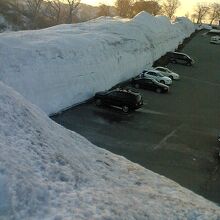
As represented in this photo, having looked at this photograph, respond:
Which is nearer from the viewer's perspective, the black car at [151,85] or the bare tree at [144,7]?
the black car at [151,85]

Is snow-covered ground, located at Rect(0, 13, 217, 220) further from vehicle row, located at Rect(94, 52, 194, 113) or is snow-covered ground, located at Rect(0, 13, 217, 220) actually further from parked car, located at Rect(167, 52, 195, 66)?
parked car, located at Rect(167, 52, 195, 66)

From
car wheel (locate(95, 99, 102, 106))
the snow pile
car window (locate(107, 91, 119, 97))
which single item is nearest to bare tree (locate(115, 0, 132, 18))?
the snow pile

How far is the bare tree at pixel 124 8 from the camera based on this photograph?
116 m

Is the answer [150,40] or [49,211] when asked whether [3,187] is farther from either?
[150,40]

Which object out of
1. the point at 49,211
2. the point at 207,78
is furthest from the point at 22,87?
the point at 207,78

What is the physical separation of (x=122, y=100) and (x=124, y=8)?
91.3 meters

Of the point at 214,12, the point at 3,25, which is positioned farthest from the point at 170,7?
the point at 3,25

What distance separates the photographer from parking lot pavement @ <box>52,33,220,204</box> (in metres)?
19.5

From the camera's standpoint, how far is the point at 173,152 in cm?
2173

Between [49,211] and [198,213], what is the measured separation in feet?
11.3

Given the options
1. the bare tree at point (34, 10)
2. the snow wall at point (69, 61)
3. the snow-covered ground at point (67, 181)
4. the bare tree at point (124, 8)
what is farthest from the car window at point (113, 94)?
the bare tree at point (124, 8)

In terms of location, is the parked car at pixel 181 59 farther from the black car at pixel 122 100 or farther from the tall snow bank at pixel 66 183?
the tall snow bank at pixel 66 183

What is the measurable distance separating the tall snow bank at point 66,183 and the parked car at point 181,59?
39.8 m

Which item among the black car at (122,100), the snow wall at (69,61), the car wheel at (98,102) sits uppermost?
the snow wall at (69,61)
